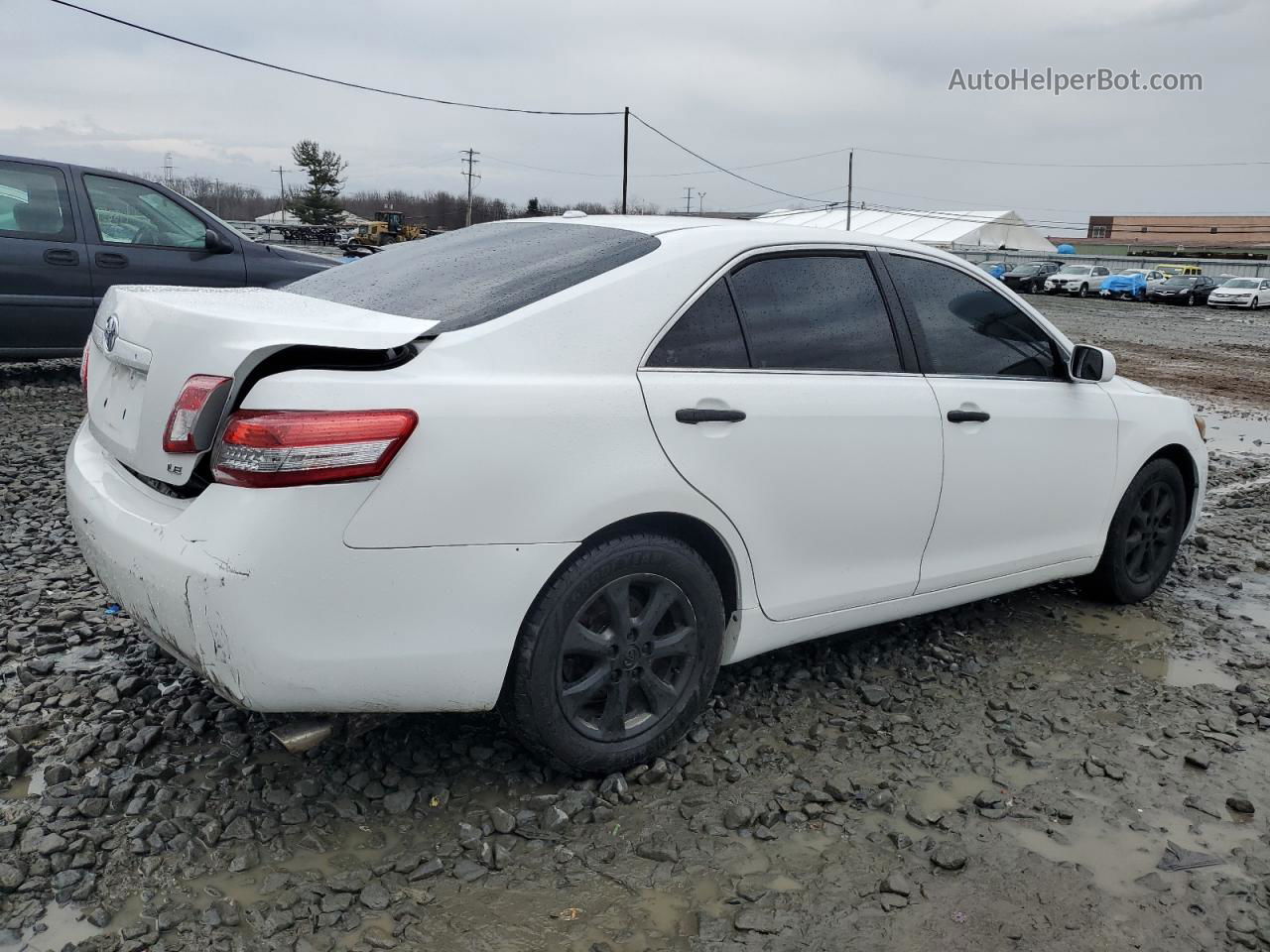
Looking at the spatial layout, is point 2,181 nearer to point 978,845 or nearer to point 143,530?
point 143,530

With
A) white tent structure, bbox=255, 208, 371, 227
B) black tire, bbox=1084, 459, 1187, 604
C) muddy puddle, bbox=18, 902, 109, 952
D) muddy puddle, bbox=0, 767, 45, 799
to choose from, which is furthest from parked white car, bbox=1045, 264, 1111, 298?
white tent structure, bbox=255, 208, 371, 227

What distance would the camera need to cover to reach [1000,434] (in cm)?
372

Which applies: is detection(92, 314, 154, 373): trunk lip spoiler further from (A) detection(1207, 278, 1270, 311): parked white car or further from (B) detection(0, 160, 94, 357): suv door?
(A) detection(1207, 278, 1270, 311): parked white car

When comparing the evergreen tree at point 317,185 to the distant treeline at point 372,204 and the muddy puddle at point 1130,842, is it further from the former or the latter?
the muddy puddle at point 1130,842

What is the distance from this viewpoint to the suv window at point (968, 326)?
3.66 meters

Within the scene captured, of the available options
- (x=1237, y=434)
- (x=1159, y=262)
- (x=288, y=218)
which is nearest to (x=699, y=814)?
(x=1237, y=434)

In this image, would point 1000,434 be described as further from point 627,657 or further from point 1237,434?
point 1237,434

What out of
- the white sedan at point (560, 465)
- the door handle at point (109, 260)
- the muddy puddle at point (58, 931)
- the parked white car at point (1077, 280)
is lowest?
the muddy puddle at point (58, 931)

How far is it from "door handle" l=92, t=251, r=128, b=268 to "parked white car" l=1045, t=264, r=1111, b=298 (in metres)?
43.0

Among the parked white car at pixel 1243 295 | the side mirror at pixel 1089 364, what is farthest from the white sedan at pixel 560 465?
the parked white car at pixel 1243 295

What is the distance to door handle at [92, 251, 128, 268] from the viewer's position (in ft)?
25.2

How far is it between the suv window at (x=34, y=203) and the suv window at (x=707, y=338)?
6418mm

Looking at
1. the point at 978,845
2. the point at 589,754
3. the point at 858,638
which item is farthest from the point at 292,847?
the point at 858,638

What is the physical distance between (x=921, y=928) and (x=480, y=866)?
1.07 meters
